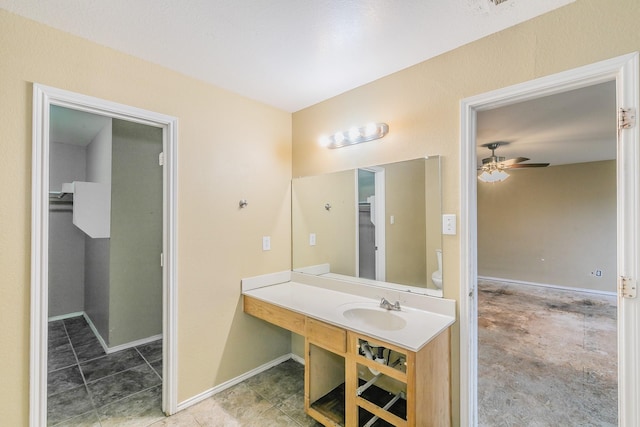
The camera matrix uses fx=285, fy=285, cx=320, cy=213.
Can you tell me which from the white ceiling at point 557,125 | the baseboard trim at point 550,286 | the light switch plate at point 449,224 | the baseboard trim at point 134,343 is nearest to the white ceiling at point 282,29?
the white ceiling at point 557,125

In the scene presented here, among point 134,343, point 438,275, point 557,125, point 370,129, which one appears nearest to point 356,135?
point 370,129

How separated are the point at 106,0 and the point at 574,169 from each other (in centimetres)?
706

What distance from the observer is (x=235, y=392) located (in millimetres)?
2229

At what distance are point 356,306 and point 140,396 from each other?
5.93 ft

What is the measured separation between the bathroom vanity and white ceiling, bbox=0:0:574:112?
157 cm

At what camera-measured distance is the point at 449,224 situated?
1.76 meters

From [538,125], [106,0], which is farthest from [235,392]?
[538,125]

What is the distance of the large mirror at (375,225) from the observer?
6.15 feet

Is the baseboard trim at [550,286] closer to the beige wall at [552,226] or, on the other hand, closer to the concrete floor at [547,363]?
the beige wall at [552,226]

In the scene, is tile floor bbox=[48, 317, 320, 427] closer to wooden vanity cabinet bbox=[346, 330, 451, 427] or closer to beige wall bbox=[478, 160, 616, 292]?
wooden vanity cabinet bbox=[346, 330, 451, 427]

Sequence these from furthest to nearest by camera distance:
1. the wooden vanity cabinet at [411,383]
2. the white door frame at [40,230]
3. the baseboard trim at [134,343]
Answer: the baseboard trim at [134,343]
the white door frame at [40,230]
the wooden vanity cabinet at [411,383]

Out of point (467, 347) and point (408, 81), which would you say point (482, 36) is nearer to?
point (408, 81)

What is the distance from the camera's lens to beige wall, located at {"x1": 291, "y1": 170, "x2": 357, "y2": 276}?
7.93 feet

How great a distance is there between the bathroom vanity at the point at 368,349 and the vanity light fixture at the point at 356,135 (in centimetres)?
113
